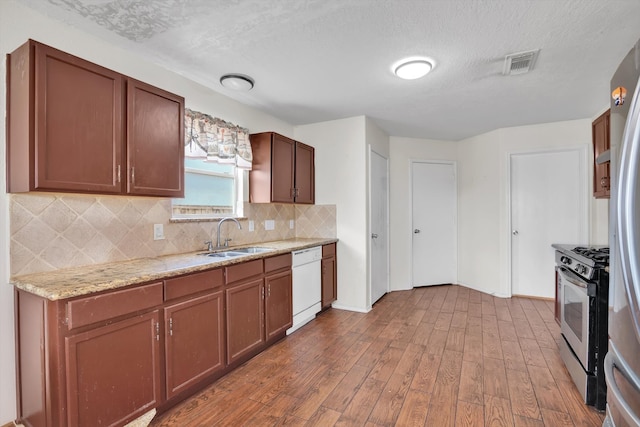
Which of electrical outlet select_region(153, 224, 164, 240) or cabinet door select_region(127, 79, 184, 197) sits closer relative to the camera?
cabinet door select_region(127, 79, 184, 197)

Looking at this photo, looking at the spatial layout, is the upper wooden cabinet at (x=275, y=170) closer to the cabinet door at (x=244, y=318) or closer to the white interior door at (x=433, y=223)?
the cabinet door at (x=244, y=318)

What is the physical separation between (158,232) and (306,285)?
153 cm

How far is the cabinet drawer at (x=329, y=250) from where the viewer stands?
361cm

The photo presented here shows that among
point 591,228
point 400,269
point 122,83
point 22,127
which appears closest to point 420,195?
point 400,269

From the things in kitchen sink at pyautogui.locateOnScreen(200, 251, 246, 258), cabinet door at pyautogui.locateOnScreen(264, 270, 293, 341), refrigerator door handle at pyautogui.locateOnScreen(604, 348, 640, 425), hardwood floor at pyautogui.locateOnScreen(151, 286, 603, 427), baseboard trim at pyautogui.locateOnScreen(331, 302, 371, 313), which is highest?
kitchen sink at pyautogui.locateOnScreen(200, 251, 246, 258)

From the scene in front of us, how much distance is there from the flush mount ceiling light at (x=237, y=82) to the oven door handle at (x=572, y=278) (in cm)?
293

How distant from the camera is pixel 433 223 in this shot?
4.97m

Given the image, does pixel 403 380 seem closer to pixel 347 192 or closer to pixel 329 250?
pixel 329 250

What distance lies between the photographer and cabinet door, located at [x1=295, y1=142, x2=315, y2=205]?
370 centimetres

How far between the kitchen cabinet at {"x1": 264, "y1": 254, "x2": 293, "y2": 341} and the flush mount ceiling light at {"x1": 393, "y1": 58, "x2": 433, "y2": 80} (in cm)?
187

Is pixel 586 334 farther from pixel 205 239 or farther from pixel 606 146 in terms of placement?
pixel 205 239

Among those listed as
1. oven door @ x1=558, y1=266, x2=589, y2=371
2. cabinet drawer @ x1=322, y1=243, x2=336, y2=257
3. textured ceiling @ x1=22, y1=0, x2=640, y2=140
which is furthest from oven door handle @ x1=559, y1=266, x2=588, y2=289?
cabinet drawer @ x1=322, y1=243, x2=336, y2=257

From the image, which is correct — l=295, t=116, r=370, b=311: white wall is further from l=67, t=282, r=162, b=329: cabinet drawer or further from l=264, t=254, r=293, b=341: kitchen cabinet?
l=67, t=282, r=162, b=329: cabinet drawer

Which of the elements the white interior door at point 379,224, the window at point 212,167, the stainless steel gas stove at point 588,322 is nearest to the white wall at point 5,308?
the window at point 212,167
